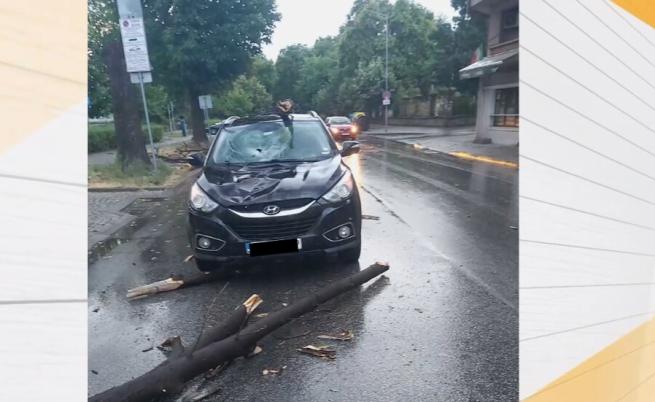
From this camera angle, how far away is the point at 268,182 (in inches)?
142

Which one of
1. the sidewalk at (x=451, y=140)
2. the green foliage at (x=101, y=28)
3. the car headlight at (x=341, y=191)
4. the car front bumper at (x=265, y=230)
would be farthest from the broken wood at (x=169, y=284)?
the sidewalk at (x=451, y=140)

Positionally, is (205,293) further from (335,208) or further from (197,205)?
(335,208)

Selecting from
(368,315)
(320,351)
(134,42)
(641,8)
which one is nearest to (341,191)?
(368,315)

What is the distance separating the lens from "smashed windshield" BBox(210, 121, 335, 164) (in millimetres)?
4055

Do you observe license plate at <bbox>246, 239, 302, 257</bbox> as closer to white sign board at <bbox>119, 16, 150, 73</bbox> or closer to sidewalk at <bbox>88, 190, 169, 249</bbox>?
white sign board at <bbox>119, 16, 150, 73</bbox>

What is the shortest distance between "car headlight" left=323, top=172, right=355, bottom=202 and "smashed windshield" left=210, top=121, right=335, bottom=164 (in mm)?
469

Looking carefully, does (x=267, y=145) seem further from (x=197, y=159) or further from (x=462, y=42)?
(x=462, y=42)

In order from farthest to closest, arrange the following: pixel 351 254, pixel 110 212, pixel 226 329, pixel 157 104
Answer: pixel 110 212
pixel 351 254
pixel 157 104
pixel 226 329

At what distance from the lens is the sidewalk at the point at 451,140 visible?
9.19 m

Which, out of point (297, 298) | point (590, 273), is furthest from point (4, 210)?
point (297, 298)

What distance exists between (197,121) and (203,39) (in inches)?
38.6

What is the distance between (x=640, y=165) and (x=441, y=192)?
670cm

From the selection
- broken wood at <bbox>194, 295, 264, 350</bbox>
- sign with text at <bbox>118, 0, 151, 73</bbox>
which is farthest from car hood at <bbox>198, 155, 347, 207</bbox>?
sign with text at <bbox>118, 0, 151, 73</bbox>

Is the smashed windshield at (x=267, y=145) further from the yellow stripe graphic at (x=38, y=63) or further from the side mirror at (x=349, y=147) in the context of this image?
the yellow stripe graphic at (x=38, y=63)
